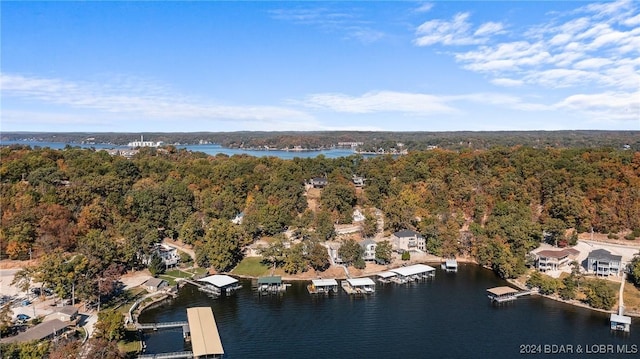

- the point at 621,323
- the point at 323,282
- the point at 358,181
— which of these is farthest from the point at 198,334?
the point at 358,181

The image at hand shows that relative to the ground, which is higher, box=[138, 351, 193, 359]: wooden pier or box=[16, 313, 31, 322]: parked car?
box=[16, 313, 31, 322]: parked car

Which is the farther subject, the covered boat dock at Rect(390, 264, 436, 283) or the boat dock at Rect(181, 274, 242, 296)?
the covered boat dock at Rect(390, 264, 436, 283)

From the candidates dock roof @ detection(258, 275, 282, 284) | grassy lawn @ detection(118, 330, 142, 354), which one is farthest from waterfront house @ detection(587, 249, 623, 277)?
grassy lawn @ detection(118, 330, 142, 354)

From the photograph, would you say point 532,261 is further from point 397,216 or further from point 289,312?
point 289,312

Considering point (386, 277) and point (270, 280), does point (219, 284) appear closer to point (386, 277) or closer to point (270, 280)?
point (270, 280)

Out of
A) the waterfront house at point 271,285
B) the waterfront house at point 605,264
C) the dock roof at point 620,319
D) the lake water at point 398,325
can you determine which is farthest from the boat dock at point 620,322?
the waterfront house at point 271,285

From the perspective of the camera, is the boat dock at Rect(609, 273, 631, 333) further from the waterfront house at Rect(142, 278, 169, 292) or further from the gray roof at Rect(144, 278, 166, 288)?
the gray roof at Rect(144, 278, 166, 288)
